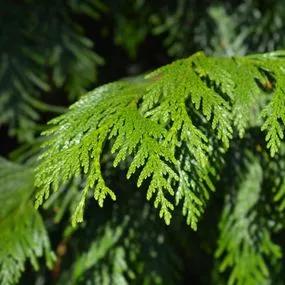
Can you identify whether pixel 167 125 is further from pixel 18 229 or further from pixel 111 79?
pixel 111 79

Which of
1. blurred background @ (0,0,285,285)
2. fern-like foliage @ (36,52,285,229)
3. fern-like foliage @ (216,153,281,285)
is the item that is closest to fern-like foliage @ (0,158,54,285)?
blurred background @ (0,0,285,285)

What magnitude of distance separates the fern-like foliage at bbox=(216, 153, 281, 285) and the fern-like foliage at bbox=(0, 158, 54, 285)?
447 mm

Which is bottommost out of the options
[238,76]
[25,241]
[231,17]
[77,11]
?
[25,241]

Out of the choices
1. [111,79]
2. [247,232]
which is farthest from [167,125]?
[111,79]

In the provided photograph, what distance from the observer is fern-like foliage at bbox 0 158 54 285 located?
1369mm

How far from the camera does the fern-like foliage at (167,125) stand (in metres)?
0.98

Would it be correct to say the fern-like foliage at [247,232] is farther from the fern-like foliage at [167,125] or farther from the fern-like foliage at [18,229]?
the fern-like foliage at [18,229]

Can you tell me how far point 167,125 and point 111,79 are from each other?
0.93 meters

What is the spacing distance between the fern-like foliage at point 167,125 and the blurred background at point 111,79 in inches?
16.2

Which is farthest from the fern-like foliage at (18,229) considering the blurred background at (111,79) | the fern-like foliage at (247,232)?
the fern-like foliage at (247,232)

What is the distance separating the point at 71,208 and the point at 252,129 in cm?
50

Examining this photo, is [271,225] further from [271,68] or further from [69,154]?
[69,154]

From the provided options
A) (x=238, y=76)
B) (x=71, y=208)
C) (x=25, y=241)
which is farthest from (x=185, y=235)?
(x=238, y=76)

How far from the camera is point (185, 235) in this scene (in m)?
1.68
